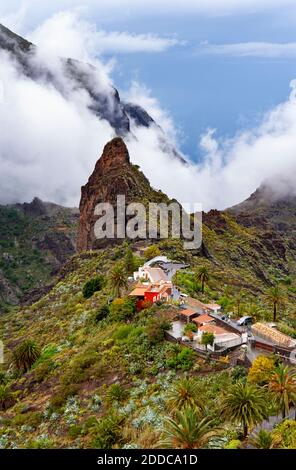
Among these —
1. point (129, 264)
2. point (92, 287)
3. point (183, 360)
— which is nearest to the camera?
point (183, 360)

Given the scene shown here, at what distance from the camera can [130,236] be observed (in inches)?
4464

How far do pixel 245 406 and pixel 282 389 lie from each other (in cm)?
345

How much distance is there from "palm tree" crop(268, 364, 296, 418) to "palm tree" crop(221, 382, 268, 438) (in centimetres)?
109

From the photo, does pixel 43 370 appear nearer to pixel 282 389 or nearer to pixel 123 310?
pixel 123 310

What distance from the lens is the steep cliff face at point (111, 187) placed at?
125750mm

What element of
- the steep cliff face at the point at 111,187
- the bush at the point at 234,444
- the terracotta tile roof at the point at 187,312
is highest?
the steep cliff face at the point at 111,187

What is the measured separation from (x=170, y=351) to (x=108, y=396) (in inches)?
295

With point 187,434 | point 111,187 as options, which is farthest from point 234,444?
point 111,187

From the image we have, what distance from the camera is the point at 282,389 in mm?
35625

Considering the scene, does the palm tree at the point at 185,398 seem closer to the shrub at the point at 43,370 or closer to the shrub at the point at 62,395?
the shrub at the point at 62,395

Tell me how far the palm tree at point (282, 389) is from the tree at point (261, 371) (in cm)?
300

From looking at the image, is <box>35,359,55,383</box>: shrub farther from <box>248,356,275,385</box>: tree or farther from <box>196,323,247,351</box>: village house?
<box>248,356,275,385</box>: tree

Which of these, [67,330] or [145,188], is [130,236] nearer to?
[145,188]

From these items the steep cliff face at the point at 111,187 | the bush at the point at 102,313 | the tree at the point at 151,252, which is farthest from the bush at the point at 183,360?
the steep cliff face at the point at 111,187
